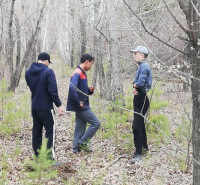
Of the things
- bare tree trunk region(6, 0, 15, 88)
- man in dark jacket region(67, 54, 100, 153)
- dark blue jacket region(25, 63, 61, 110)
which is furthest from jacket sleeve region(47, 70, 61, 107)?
bare tree trunk region(6, 0, 15, 88)

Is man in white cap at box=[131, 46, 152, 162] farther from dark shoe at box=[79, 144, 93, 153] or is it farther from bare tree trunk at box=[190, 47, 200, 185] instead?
bare tree trunk at box=[190, 47, 200, 185]

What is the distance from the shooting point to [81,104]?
17.9ft

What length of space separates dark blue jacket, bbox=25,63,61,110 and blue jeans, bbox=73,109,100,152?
77 centimetres


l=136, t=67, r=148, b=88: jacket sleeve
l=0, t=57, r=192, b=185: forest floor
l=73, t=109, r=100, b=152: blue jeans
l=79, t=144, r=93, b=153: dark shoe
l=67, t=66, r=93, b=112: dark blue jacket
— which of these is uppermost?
l=136, t=67, r=148, b=88: jacket sleeve

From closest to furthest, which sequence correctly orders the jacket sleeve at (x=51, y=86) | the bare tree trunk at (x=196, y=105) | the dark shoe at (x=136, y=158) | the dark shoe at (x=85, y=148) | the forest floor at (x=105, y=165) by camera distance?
the bare tree trunk at (x=196, y=105) → the forest floor at (x=105, y=165) → the jacket sleeve at (x=51, y=86) → the dark shoe at (x=136, y=158) → the dark shoe at (x=85, y=148)

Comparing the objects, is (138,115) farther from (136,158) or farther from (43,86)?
(43,86)

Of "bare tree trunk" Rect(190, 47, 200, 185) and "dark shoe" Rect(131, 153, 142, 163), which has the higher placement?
"bare tree trunk" Rect(190, 47, 200, 185)

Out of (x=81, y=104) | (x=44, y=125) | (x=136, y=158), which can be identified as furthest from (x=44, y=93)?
(x=136, y=158)

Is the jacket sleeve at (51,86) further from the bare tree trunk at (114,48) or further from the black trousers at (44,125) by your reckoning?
the bare tree trunk at (114,48)

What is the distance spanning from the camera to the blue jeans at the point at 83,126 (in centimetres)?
568

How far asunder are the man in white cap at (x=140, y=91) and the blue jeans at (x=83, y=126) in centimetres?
84

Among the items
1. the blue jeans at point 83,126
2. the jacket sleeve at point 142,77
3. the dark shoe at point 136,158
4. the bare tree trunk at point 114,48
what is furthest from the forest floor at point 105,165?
the bare tree trunk at point 114,48

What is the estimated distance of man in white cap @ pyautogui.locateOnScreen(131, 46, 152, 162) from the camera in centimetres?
505

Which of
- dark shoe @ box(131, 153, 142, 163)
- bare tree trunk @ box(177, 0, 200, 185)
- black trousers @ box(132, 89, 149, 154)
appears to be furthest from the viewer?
dark shoe @ box(131, 153, 142, 163)
